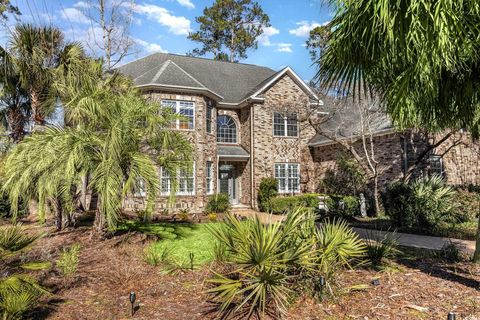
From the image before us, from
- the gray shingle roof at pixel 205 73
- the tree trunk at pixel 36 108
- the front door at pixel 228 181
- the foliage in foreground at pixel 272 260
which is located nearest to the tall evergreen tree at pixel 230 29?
the gray shingle roof at pixel 205 73

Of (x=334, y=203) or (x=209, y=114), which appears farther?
(x=209, y=114)

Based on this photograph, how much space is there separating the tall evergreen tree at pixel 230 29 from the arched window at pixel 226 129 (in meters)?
19.5

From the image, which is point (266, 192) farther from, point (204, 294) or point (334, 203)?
point (204, 294)

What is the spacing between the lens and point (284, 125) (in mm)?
21938

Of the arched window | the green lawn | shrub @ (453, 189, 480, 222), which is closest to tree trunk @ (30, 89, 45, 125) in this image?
Result: the green lawn

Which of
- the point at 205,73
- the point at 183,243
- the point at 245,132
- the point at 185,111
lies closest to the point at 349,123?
the point at 245,132

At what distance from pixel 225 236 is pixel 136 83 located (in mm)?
14622

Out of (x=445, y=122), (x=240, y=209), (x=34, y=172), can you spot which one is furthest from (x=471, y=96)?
(x=240, y=209)

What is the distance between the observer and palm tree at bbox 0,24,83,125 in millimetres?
11750

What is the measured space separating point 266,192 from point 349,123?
21.6 feet

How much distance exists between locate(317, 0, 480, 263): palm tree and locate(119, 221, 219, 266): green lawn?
4.23 metres

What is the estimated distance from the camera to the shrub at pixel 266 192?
1978cm

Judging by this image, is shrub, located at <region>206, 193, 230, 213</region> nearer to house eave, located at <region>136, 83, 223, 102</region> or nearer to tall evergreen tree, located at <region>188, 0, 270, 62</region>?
house eave, located at <region>136, 83, 223, 102</region>

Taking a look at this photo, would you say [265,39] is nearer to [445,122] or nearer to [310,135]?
[310,135]
